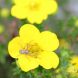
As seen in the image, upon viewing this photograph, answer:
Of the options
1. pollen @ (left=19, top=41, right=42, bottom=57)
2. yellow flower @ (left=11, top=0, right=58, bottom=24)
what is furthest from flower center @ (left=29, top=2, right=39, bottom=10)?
pollen @ (left=19, top=41, right=42, bottom=57)

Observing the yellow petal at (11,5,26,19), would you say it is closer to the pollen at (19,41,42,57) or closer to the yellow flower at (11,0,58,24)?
the yellow flower at (11,0,58,24)

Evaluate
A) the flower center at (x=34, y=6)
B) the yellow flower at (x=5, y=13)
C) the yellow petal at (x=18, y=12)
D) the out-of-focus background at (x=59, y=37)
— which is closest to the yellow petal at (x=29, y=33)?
the out-of-focus background at (x=59, y=37)

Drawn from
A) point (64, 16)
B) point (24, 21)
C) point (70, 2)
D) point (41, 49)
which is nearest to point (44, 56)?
point (41, 49)

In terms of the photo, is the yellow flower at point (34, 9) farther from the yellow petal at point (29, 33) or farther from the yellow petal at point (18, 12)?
the yellow petal at point (29, 33)

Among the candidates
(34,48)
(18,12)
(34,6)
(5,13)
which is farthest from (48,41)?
(5,13)

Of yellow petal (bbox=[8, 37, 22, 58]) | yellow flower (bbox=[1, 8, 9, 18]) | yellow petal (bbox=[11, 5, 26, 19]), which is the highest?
yellow petal (bbox=[8, 37, 22, 58])

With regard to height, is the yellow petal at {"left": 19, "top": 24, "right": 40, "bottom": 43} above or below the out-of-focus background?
above
